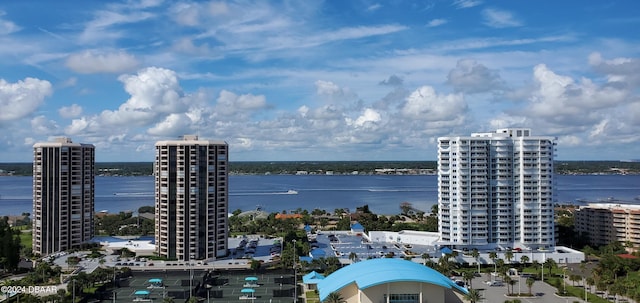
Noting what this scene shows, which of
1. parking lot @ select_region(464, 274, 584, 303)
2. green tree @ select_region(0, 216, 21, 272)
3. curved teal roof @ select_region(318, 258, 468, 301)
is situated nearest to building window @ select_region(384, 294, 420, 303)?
curved teal roof @ select_region(318, 258, 468, 301)

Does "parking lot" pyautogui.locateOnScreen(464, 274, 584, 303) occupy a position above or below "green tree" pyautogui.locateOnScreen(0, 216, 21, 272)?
below

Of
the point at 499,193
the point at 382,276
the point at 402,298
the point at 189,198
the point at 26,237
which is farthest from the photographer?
the point at 26,237

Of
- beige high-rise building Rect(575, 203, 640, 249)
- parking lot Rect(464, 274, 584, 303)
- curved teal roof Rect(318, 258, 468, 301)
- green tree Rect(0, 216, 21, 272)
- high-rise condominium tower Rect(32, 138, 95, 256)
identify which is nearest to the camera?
curved teal roof Rect(318, 258, 468, 301)

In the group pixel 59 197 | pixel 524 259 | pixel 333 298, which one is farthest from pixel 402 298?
pixel 59 197

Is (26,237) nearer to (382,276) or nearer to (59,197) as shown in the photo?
(59,197)

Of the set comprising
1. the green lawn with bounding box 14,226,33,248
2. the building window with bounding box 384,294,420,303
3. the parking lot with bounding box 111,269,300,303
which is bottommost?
the green lawn with bounding box 14,226,33,248

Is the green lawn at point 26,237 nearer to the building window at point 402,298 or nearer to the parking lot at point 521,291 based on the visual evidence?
the building window at point 402,298

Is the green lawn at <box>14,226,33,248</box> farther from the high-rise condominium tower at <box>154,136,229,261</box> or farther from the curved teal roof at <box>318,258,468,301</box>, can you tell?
the curved teal roof at <box>318,258,468,301</box>
